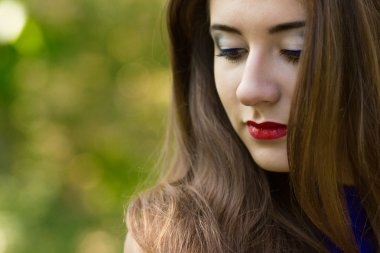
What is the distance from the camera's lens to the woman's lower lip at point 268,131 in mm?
2154

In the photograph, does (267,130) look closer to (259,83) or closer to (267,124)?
(267,124)

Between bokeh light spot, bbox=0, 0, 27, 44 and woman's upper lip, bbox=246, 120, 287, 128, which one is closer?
woman's upper lip, bbox=246, 120, 287, 128

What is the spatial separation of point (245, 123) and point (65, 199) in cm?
187

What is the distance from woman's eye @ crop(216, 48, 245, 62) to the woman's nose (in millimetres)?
58

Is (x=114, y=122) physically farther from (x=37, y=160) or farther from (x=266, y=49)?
(x=266, y=49)

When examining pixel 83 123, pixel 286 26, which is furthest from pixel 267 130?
pixel 83 123

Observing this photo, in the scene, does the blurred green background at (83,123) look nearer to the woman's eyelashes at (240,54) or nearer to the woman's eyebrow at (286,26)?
the woman's eyelashes at (240,54)

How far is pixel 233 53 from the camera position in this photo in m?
2.19

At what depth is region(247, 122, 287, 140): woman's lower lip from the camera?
215cm

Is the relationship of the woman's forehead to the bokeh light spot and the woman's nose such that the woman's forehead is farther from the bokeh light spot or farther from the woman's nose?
the bokeh light spot

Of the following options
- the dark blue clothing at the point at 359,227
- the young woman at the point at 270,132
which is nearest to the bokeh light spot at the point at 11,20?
the young woman at the point at 270,132

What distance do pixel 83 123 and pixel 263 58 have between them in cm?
204

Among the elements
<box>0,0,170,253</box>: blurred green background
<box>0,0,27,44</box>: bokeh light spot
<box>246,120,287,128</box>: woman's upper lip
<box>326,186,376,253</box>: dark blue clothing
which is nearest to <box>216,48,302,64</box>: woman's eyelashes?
<box>246,120,287,128</box>: woman's upper lip

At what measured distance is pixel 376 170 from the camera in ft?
7.27
